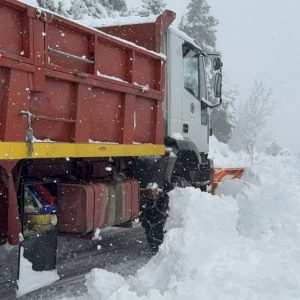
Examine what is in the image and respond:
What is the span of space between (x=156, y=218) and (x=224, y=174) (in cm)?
254

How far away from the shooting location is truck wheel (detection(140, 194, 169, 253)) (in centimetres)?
654

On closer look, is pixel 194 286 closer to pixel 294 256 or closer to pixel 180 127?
pixel 294 256

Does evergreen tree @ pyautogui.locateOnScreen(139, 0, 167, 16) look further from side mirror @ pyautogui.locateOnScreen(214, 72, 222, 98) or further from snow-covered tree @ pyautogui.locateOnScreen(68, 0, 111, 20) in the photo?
side mirror @ pyautogui.locateOnScreen(214, 72, 222, 98)

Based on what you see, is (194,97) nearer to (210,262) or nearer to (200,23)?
(210,262)

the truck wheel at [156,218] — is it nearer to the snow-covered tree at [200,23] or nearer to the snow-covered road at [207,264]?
the snow-covered road at [207,264]

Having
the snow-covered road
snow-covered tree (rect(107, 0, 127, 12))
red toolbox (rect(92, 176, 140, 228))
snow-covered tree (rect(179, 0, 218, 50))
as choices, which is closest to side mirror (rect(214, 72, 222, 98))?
A: the snow-covered road

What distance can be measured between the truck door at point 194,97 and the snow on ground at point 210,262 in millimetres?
1447

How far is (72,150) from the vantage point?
4.32 m

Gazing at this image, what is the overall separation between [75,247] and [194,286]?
3.32 meters

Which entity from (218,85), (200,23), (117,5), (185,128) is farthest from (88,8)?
(200,23)

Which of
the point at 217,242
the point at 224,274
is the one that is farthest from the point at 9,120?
the point at 217,242

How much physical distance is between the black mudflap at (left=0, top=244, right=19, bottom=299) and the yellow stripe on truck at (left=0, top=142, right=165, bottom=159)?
3.10 ft

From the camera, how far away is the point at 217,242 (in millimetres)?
4875

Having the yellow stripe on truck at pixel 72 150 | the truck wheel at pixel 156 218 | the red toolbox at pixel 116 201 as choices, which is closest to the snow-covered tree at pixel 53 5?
the truck wheel at pixel 156 218
